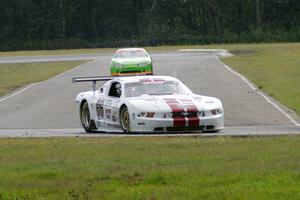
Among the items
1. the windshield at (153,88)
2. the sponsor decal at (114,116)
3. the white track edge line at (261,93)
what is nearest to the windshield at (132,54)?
the white track edge line at (261,93)

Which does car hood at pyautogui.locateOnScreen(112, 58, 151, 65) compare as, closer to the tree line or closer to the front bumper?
the front bumper

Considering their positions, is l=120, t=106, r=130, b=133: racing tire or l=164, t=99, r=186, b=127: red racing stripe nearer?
l=164, t=99, r=186, b=127: red racing stripe

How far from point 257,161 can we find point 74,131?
31.0 feet

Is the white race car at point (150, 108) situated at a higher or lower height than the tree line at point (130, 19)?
higher

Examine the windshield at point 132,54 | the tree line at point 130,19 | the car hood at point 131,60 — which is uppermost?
the windshield at point 132,54

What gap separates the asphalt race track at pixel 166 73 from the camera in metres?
20.1

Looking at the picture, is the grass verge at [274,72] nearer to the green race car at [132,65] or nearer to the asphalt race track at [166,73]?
the asphalt race track at [166,73]

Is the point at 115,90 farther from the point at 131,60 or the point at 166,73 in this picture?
the point at 166,73

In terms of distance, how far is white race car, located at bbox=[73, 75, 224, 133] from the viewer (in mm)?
17828

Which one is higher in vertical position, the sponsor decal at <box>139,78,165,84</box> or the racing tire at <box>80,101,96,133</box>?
the sponsor decal at <box>139,78,165,84</box>

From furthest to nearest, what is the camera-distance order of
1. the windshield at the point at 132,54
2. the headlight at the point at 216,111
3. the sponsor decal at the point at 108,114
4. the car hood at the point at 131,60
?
the windshield at the point at 132,54 → the car hood at the point at 131,60 → the sponsor decal at the point at 108,114 → the headlight at the point at 216,111

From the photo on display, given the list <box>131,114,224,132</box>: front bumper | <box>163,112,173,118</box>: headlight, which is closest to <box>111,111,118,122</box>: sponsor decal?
<box>131,114,224,132</box>: front bumper

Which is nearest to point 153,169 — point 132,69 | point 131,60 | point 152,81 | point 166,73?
point 152,81

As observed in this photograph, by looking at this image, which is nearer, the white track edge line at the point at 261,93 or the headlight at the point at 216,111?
the headlight at the point at 216,111
